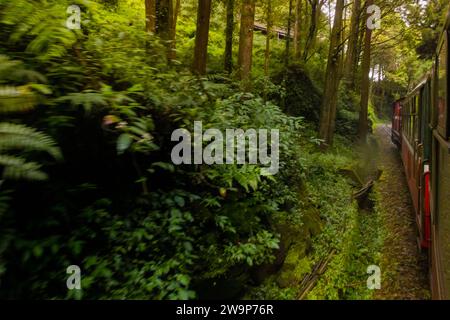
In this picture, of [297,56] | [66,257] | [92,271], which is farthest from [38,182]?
[297,56]

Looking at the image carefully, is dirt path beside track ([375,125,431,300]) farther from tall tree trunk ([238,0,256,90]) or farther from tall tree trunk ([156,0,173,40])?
tall tree trunk ([156,0,173,40])

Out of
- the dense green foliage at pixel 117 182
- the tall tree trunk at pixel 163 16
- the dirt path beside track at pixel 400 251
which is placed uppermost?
the tall tree trunk at pixel 163 16

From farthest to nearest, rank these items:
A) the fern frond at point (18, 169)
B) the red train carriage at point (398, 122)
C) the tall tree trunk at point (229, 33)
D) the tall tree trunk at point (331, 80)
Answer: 1. the red train carriage at point (398, 122)
2. the tall tree trunk at point (229, 33)
3. the tall tree trunk at point (331, 80)
4. the fern frond at point (18, 169)

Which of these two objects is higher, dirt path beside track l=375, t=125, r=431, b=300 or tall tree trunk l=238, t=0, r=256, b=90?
tall tree trunk l=238, t=0, r=256, b=90

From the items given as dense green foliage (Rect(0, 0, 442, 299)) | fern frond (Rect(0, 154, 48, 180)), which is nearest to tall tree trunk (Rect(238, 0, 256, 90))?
dense green foliage (Rect(0, 0, 442, 299))

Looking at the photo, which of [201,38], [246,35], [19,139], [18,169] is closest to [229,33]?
[246,35]

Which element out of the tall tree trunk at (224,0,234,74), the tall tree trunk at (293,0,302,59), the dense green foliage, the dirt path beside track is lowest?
the dirt path beside track

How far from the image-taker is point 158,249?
3359mm

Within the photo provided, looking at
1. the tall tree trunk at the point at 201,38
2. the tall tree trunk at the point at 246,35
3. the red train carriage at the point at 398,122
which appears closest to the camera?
the tall tree trunk at the point at 201,38

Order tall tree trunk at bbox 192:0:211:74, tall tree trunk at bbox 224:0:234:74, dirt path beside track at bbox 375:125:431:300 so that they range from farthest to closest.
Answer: tall tree trunk at bbox 224:0:234:74 < tall tree trunk at bbox 192:0:211:74 < dirt path beside track at bbox 375:125:431:300

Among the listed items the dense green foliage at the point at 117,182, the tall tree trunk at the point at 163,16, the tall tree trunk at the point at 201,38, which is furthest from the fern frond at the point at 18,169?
the tall tree trunk at the point at 201,38

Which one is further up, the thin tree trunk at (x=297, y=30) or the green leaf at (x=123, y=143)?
the thin tree trunk at (x=297, y=30)

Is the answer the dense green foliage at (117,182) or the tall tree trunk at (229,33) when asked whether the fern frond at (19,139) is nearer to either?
the dense green foliage at (117,182)
